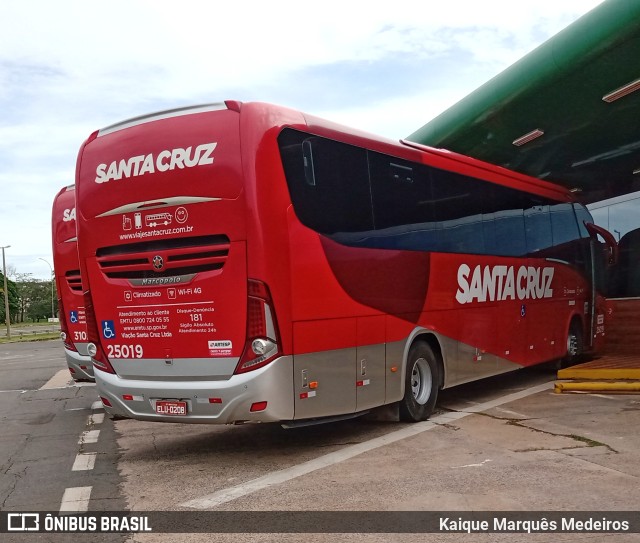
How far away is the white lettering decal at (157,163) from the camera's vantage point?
744cm

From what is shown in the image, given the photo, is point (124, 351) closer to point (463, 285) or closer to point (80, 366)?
point (80, 366)

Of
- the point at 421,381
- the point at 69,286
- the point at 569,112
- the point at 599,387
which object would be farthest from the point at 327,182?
the point at 569,112

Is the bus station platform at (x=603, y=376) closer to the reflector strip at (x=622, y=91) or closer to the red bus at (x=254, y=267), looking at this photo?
the red bus at (x=254, y=267)

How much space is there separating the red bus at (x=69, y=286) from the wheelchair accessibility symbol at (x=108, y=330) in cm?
414

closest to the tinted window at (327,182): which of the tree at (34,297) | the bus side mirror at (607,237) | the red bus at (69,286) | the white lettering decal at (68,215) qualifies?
the red bus at (69,286)

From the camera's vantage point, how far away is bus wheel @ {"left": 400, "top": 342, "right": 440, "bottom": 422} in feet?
30.4

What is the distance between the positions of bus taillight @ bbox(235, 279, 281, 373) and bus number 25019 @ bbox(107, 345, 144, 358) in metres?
1.27

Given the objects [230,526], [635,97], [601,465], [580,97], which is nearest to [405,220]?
[601,465]

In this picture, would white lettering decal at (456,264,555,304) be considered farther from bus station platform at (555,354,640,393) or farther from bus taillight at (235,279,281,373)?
bus taillight at (235,279,281,373)

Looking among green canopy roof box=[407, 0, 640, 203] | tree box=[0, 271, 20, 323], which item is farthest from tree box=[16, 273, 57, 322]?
green canopy roof box=[407, 0, 640, 203]

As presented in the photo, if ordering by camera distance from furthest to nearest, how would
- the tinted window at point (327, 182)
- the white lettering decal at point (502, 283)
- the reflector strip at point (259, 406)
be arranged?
the white lettering decal at point (502, 283) → the tinted window at point (327, 182) → the reflector strip at point (259, 406)

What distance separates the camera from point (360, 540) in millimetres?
5020

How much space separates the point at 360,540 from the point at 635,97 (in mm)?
11422

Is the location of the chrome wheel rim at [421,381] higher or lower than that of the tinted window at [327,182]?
lower
